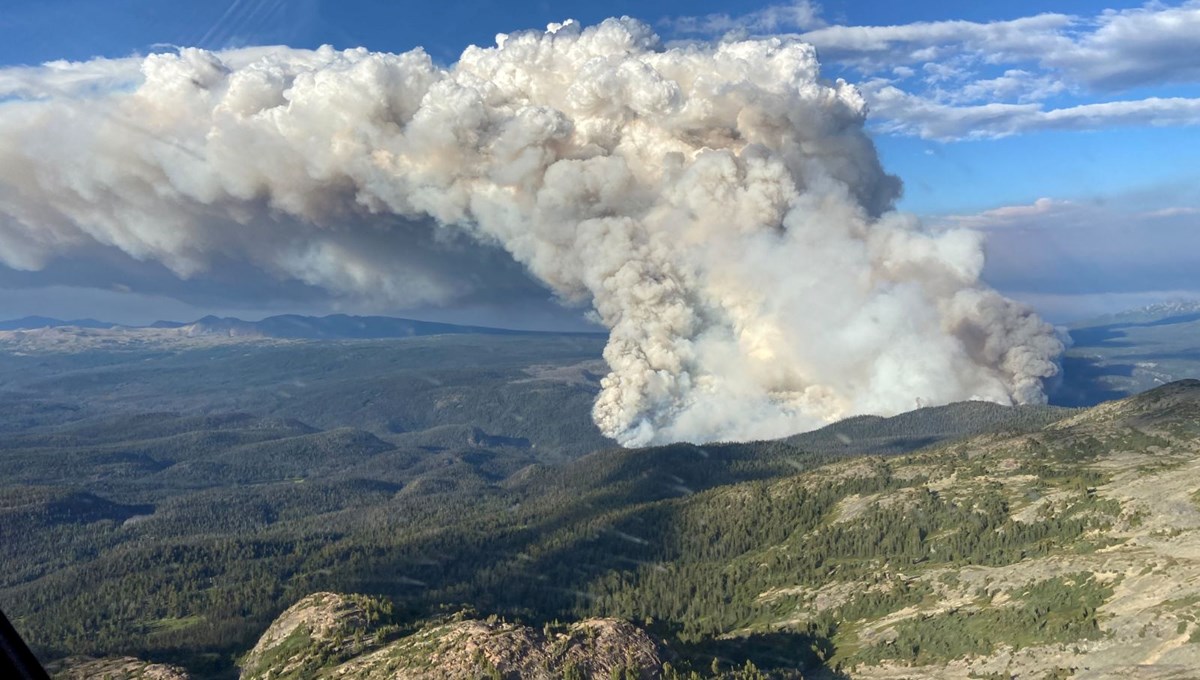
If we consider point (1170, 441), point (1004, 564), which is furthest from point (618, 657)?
point (1170, 441)

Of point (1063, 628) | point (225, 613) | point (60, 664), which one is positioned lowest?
point (225, 613)

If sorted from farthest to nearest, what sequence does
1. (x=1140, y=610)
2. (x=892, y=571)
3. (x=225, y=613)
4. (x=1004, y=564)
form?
(x=225, y=613), (x=892, y=571), (x=1004, y=564), (x=1140, y=610)

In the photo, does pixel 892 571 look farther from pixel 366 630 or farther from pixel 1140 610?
pixel 366 630

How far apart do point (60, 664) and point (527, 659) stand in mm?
74950

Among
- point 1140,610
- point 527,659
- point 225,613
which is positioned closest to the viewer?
point 527,659

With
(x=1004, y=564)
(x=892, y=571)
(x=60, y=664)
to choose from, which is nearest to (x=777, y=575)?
(x=892, y=571)

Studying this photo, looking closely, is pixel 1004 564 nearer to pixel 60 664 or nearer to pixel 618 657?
pixel 618 657

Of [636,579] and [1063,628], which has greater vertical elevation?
[1063,628]

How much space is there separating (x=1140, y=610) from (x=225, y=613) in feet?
540

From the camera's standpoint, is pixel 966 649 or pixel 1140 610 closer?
pixel 1140 610

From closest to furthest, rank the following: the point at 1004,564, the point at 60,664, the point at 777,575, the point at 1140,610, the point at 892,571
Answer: the point at 1140,610 < the point at 60,664 < the point at 1004,564 < the point at 892,571 < the point at 777,575

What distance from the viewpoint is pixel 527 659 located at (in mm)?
93188

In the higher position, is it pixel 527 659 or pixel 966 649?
pixel 527 659

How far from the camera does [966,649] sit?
378 feet
